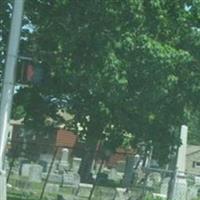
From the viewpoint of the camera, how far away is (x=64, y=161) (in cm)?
2867

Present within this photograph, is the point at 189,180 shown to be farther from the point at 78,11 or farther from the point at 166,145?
the point at 78,11

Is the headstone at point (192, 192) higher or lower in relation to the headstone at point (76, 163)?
lower

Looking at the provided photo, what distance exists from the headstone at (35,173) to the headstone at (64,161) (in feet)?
3.27

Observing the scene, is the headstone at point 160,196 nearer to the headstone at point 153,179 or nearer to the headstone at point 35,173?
the headstone at point 153,179

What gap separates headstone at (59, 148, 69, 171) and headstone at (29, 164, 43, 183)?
100 centimetres

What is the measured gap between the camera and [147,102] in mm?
21641

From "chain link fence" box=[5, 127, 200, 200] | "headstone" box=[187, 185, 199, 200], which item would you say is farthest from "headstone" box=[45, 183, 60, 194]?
"headstone" box=[187, 185, 199, 200]

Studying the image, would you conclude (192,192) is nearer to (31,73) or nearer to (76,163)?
(76,163)

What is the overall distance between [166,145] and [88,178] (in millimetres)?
4221

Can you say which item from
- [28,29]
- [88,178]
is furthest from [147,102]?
[88,178]

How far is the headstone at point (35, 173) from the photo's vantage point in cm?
2686

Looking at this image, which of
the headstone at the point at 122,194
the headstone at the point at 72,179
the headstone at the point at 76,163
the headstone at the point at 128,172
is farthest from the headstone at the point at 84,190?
the headstone at the point at 76,163

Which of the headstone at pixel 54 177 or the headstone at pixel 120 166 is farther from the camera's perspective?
the headstone at pixel 120 166

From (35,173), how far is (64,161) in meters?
1.89
